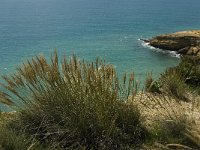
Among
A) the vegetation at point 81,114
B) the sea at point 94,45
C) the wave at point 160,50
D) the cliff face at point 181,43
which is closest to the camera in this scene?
the vegetation at point 81,114

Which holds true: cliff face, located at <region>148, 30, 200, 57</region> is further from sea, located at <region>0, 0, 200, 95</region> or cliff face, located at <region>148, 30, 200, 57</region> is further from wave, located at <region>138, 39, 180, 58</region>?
sea, located at <region>0, 0, 200, 95</region>

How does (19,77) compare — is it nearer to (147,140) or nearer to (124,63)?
(147,140)

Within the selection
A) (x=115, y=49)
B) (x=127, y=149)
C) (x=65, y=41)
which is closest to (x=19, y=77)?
(x=127, y=149)

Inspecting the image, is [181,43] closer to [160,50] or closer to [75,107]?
[160,50]

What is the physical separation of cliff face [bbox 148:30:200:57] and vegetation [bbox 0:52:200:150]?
87.1ft

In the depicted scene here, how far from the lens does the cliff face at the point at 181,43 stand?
112 feet

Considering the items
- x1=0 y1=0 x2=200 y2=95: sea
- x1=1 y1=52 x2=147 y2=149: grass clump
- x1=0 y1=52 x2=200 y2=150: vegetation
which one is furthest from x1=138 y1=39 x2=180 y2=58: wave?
x1=1 y1=52 x2=147 y2=149: grass clump

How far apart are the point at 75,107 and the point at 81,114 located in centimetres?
19

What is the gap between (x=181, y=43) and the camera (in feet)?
119

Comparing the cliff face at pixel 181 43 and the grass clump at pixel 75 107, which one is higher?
the grass clump at pixel 75 107

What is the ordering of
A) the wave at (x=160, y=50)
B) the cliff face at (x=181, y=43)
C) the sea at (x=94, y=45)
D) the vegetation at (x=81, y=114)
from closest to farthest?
the vegetation at (x=81, y=114), the sea at (x=94, y=45), the cliff face at (x=181, y=43), the wave at (x=160, y=50)

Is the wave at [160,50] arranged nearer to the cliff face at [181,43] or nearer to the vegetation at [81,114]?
the cliff face at [181,43]

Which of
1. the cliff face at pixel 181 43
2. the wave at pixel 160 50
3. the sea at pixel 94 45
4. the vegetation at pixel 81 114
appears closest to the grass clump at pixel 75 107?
the vegetation at pixel 81 114

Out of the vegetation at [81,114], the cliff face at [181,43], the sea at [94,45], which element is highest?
the vegetation at [81,114]
